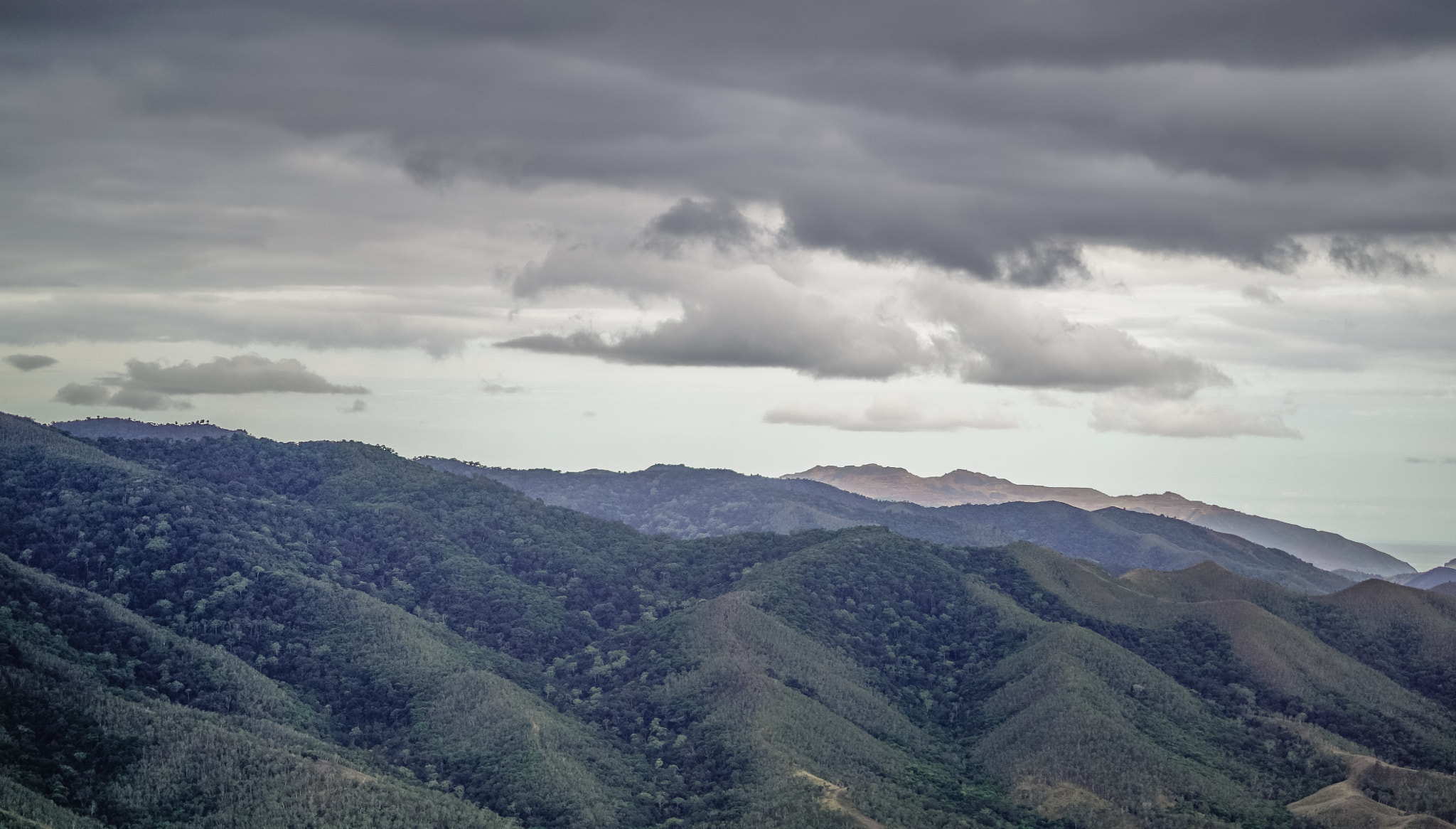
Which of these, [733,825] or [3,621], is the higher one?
[3,621]

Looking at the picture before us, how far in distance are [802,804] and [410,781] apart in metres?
66.6

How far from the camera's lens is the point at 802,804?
18300cm

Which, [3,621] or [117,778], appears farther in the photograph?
[3,621]

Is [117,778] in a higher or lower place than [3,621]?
lower

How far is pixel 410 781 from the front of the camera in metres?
192

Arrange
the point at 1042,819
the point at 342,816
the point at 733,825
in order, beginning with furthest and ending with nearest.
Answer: the point at 1042,819 → the point at 733,825 → the point at 342,816

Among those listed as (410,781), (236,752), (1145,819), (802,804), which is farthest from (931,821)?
(236,752)

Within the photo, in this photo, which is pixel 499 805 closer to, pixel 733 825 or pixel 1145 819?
pixel 733 825

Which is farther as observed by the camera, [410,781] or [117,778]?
[410,781]

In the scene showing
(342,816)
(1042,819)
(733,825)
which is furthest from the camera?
(1042,819)

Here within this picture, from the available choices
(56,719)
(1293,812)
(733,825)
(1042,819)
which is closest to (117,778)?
(56,719)

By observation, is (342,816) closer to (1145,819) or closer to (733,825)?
(733,825)

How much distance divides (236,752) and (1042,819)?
436ft

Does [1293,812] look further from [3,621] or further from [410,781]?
[3,621]
